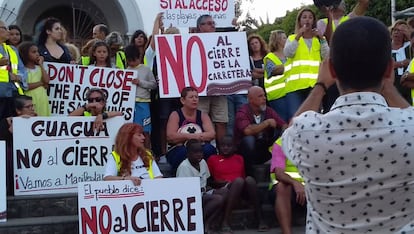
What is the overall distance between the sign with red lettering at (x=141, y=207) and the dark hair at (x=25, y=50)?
232 centimetres

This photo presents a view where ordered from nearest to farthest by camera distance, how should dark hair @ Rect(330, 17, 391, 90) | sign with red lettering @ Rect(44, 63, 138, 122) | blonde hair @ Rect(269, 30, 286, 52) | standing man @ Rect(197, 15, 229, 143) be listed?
dark hair @ Rect(330, 17, 391, 90) → sign with red lettering @ Rect(44, 63, 138, 122) → standing man @ Rect(197, 15, 229, 143) → blonde hair @ Rect(269, 30, 286, 52)

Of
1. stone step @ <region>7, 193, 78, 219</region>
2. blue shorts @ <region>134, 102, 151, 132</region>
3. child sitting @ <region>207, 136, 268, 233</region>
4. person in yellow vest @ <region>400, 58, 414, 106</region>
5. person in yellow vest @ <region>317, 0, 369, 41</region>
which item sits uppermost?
person in yellow vest @ <region>317, 0, 369, 41</region>

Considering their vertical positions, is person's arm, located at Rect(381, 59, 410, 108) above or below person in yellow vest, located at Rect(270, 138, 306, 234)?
above

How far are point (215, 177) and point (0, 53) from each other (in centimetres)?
265

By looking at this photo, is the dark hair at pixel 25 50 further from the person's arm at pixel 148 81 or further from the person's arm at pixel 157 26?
the person's arm at pixel 157 26

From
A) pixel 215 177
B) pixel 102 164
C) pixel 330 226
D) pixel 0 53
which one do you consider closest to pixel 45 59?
pixel 0 53

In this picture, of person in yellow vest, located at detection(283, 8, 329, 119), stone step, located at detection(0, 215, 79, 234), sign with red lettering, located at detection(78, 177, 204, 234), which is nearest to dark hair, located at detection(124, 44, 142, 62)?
person in yellow vest, located at detection(283, 8, 329, 119)

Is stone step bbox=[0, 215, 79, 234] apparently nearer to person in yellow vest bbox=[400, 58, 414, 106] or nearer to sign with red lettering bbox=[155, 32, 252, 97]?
sign with red lettering bbox=[155, 32, 252, 97]

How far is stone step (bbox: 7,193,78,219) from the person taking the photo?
22.6 feet

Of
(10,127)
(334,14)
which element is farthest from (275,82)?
(10,127)

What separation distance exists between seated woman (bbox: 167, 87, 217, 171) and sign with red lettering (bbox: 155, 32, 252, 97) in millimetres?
454

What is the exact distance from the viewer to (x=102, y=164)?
7.28 meters

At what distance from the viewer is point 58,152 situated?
7184 millimetres

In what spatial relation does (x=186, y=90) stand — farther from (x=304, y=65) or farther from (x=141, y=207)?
(x=141, y=207)
